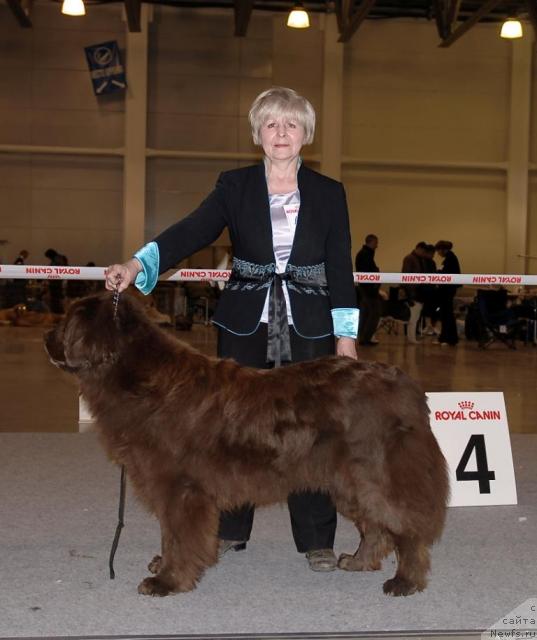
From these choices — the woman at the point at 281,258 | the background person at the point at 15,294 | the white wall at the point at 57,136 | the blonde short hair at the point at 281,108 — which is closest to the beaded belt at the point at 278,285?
the woman at the point at 281,258

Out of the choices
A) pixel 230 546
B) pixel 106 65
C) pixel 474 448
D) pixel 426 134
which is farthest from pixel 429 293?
→ pixel 230 546

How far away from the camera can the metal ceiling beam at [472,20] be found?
54.4 feet

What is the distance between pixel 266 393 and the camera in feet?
10.2

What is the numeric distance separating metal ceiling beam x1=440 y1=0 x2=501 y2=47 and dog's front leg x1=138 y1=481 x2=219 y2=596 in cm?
1538

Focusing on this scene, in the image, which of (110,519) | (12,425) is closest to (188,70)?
(12,425)

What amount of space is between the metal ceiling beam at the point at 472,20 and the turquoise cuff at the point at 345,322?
14545 mm

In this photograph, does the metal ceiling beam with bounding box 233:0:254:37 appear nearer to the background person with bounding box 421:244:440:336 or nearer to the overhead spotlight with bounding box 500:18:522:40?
the overhead spotlight with bounding box 500:18:522:40

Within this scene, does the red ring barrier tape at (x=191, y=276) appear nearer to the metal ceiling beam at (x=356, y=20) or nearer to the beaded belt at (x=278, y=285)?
the beaded belt at (x=278, y=285)

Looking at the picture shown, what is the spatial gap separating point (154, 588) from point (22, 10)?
55.3 feet

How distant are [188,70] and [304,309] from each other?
17.3m

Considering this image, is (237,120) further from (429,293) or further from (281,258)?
(281,258)

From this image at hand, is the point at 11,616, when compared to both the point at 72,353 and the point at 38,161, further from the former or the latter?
the point at 38,161

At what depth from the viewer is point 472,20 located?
17.1 m

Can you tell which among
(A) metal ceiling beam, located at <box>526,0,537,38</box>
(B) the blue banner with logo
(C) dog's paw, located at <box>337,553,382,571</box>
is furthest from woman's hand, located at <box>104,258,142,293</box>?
(B) the blue banner with logo
